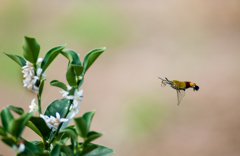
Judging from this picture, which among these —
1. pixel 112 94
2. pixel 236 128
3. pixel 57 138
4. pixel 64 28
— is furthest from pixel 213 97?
pixel 57 138

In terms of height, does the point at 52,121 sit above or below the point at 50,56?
below

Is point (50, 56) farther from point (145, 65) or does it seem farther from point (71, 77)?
point (145, 65)

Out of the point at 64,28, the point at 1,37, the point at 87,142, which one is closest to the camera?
A: the point at 87,142

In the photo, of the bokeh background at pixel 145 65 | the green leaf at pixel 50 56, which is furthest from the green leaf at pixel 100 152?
the bokeh background at pixel 145 65

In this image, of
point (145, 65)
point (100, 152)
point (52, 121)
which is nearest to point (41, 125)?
point (52, 121)

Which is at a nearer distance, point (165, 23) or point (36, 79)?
point (36, 79)

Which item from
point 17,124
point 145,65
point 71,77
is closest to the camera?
point 17,124

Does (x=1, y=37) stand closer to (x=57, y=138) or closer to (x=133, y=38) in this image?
(x=133, y=38)
